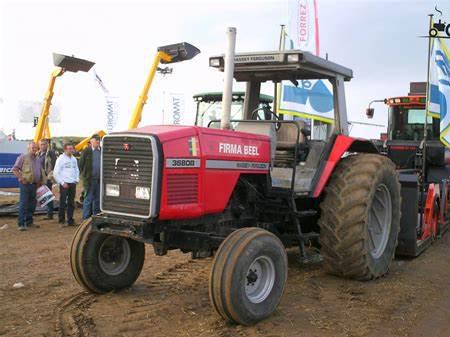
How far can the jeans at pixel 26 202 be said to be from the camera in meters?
9.16

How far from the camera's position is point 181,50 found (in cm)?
1145

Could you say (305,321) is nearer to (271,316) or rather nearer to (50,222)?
(271,316)

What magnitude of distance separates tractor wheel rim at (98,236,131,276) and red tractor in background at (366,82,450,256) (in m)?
3.67

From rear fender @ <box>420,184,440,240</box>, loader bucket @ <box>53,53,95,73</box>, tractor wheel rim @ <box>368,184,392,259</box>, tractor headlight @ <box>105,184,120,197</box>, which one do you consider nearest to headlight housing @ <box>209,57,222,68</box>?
tractor headlight @ <box>105,184,120,197</box>

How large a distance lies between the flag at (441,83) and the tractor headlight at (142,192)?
5.95 meters

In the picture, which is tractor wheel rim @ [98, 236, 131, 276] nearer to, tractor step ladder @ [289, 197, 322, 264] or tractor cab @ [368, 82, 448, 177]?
tractor step ladder @ [289, 197, 322, 264]

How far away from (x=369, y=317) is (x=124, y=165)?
2.44m

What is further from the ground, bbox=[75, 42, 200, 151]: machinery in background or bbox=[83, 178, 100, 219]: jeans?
bbox=[75, 42, 200, 151]: machinery in background

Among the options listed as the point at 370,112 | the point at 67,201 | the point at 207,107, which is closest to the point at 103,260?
the point at 67,201

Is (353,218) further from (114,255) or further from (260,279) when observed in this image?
(114,255)

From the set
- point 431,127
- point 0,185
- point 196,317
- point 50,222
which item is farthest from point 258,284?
point 0,185

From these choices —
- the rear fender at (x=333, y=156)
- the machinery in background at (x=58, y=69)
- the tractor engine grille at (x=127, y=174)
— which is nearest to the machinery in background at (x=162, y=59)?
the machinery in background at (x=58, y=69)

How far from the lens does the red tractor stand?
13.5 ft

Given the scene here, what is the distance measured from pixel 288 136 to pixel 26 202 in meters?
5.65
